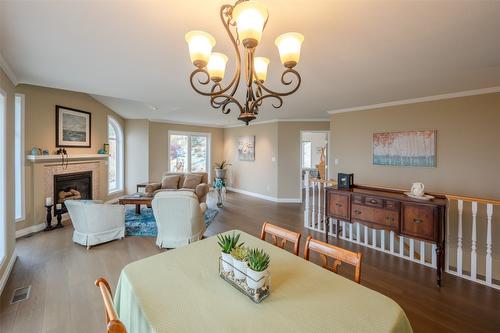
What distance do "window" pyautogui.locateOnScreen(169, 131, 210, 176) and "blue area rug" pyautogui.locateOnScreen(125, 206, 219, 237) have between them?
95.3 inches

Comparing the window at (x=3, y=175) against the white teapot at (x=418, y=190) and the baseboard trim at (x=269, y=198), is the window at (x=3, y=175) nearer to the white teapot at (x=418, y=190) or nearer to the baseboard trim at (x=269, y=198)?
the white teapot at (x=418, y=190)

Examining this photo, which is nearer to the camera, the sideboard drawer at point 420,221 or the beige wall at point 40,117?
the sideboard drawer at point 420,221

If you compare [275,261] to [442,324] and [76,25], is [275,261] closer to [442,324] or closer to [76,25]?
[442,324]

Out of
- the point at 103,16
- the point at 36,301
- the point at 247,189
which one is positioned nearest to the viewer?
the point at 103,16

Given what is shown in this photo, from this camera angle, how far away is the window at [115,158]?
240 inches

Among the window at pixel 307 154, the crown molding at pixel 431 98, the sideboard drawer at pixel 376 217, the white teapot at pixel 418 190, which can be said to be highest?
the crown molding at pixel 431 98

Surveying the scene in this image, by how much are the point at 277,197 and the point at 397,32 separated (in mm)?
5105

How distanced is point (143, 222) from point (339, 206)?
3.75m

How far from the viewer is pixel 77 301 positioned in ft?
6.89

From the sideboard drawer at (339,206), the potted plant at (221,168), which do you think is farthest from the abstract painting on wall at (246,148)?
the sideboard drawer at (339,206)

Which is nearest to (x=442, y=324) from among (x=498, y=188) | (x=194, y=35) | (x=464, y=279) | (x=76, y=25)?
(x=464, y=279)

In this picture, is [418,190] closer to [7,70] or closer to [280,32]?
[280,32]

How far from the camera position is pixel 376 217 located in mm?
3061

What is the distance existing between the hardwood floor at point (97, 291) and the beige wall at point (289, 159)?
2759mm
